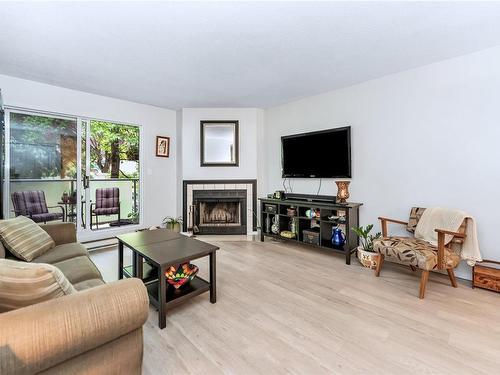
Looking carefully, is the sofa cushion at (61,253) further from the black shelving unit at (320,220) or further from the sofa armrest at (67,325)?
the black shelving unit at (320,220)

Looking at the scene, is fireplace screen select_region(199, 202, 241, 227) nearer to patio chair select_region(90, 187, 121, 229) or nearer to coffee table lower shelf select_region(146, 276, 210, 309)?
patio chair select_region(90, 187, 121, 229)

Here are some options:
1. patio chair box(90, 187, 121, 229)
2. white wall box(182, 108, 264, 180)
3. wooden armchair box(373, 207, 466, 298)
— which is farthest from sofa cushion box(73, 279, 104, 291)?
white wall box(182, 108, 264, 180)

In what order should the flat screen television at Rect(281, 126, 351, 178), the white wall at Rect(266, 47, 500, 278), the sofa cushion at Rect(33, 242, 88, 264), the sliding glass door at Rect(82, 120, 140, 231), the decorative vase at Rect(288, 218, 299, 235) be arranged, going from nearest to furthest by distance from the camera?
the sofa cushion at Rect(33, 242, 88, 264) < the white wall at Rect(266, 47, 500, 278) < the flat screen television at Rect(281, 126, 351, 178) < the decorative vase at Rect(288, 218, 299, 235) < the sliding glass door at Rect(82, 120, 140, 231)

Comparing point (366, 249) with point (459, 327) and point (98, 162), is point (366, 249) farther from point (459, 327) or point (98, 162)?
point (98, 162)

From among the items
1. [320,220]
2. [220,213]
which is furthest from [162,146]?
[320,220]

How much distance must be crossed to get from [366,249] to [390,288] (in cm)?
62

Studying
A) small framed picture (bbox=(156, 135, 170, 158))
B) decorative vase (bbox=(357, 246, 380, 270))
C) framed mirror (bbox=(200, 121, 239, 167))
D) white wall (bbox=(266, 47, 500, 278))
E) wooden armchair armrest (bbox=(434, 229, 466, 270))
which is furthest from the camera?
small framed picture (bbox=(156, 135, 170, 158))

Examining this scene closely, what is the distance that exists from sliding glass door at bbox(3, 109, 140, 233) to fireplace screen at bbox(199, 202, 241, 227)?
3.86 ft

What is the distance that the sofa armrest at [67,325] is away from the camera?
2.59 feet

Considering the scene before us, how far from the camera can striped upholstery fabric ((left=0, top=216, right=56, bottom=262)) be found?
1814mm

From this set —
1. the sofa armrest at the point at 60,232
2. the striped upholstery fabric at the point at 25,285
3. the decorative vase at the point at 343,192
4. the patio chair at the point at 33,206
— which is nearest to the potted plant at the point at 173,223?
the patio chair at the point at 33,206

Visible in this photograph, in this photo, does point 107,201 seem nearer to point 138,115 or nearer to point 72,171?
point 72,171

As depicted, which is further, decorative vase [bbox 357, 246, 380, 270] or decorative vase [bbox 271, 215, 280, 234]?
decorative vase [bbox 271, 215, 280, 234]

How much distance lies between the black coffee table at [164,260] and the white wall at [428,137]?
90.4 inches
